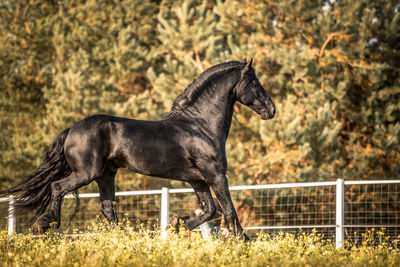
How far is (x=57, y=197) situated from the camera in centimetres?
569

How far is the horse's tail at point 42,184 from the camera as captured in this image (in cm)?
595

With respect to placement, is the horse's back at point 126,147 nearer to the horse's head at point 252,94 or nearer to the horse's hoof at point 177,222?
the horse's hoof at point 177,222

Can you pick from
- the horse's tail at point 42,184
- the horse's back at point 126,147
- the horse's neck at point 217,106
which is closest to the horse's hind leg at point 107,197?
the horse's back at point 126,147

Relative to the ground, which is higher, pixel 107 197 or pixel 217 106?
pixel 217 106

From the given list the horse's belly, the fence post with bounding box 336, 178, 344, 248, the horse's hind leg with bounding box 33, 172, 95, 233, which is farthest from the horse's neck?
the fence post with bounding box 336, 178, 344, 248

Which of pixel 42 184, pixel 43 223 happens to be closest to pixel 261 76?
pixel 42 184

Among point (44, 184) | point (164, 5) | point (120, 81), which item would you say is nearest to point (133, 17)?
point (164, 5)

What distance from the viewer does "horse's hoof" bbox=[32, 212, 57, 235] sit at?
223 inches

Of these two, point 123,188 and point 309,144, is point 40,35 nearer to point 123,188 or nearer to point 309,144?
point 123,188

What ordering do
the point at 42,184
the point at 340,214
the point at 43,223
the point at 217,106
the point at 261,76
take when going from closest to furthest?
the point at 43,223, the point at 42,184, the point at 217,106, the point at 340,214, the point at 261,76

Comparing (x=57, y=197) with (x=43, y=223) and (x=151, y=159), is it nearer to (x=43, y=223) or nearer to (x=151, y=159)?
(x=43, y=223)

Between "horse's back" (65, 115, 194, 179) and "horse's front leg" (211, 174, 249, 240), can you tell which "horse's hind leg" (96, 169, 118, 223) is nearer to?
"horse's back" (65, 115, 194, 179)

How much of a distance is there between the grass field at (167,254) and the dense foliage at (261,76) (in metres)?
9.30

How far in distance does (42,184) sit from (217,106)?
208cm
